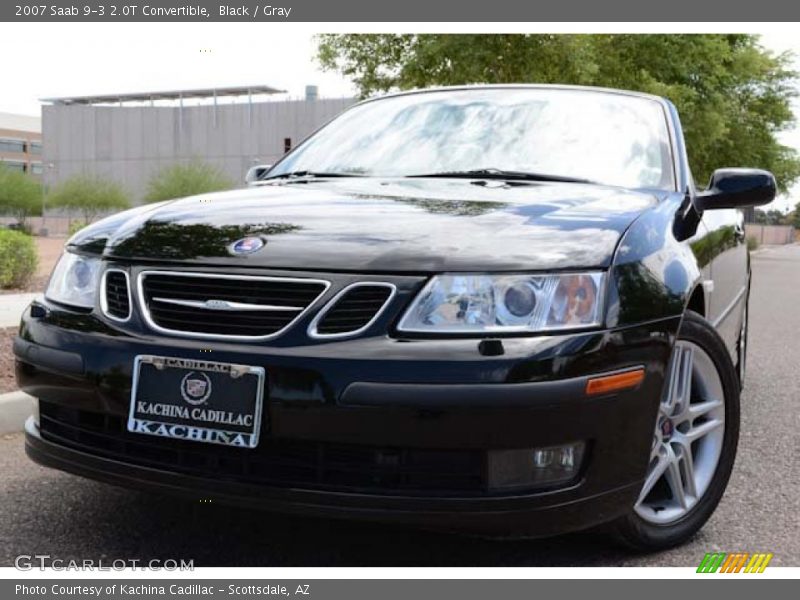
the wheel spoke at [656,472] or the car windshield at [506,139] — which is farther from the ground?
the car windshield at [506,139]

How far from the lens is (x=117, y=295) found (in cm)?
290

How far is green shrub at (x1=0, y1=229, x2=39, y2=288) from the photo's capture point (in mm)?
10859

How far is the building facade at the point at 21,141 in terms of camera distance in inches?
4651

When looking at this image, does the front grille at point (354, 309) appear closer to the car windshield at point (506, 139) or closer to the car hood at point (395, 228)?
the car hood at point (395, 228)

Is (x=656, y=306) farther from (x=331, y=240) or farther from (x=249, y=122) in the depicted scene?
(x=249, y=122)

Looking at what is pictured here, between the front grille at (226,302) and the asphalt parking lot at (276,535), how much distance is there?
2.41 feet

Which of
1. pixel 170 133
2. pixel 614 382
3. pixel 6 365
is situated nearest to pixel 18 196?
pixel 170 133

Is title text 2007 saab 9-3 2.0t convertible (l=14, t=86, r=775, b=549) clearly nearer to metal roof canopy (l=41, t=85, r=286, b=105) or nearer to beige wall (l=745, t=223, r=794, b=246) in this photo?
metal roof canopy (l=41, t=85, r=286, b=105)

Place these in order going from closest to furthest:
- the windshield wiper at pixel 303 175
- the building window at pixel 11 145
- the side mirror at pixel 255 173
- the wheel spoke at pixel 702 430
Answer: the wheel spoke at pixel 702 430, the windshield wiper at pixel 303 175, the side mirror at pixel 255 173, the building window at pixel 11 145

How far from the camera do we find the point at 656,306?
2.81 metres

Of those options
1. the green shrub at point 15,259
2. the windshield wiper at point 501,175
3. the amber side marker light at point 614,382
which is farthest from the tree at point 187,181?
the amber side marker light at point 614,382

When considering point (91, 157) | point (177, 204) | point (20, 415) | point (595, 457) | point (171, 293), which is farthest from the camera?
point (91, 157)
